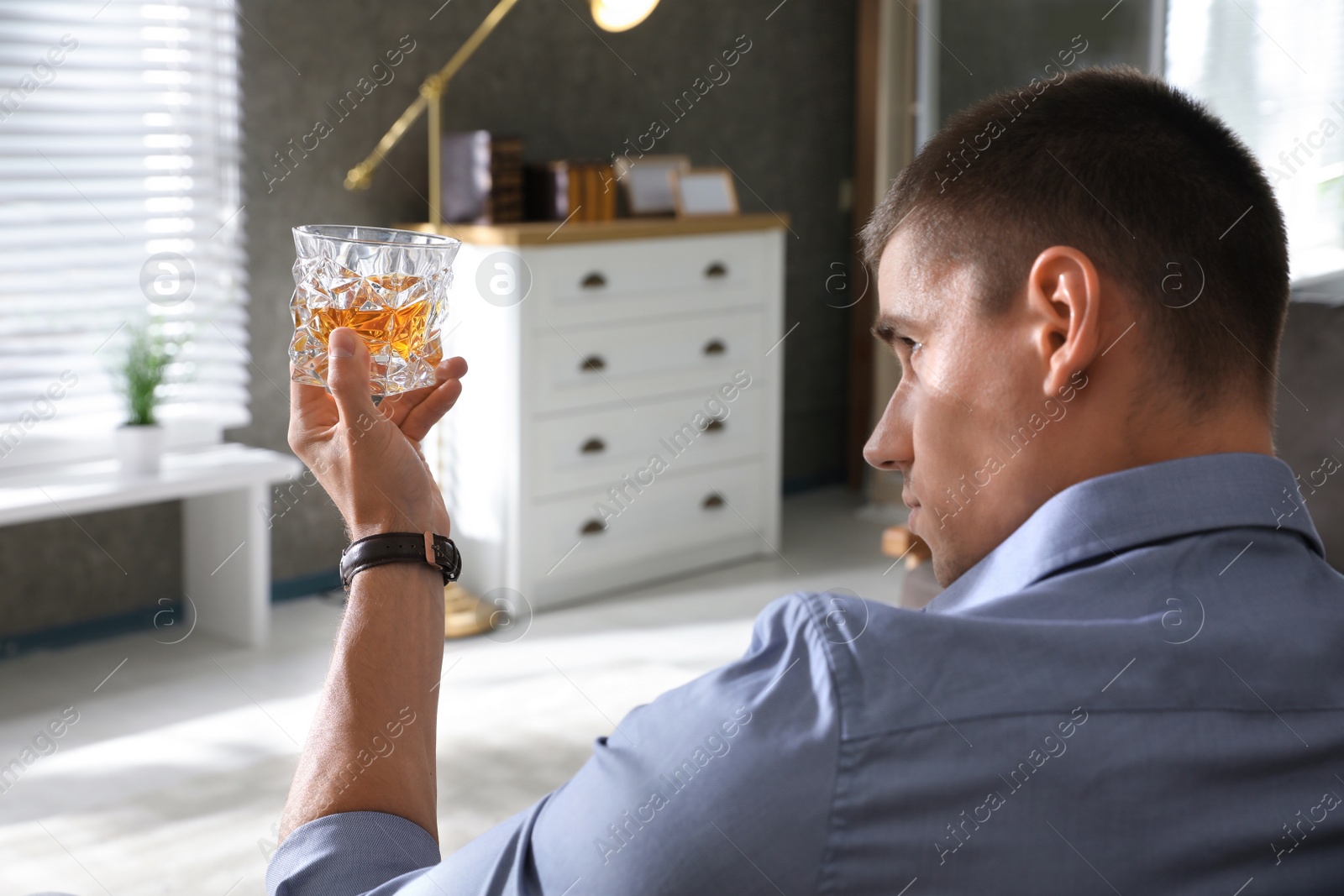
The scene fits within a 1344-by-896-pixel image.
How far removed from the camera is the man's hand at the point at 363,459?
0.97 m

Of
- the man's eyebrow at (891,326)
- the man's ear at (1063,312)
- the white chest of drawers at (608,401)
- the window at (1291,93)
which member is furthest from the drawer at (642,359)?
the man's ear at (1063,312)

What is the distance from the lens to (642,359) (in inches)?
155

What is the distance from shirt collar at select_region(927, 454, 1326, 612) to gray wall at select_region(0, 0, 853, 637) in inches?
126

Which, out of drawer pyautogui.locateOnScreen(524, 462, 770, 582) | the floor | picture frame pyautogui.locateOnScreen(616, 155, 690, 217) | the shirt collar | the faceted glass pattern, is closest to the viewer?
the shirt collar

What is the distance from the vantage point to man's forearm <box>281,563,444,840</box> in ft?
2.84

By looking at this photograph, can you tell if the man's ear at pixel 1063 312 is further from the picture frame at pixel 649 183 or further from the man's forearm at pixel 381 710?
the picture frame at pixel 649 183

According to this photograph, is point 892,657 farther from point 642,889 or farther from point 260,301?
point 260,301

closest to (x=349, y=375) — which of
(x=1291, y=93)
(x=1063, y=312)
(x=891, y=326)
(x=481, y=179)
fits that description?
(x=891, y=326)

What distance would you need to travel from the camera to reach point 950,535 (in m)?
0.81

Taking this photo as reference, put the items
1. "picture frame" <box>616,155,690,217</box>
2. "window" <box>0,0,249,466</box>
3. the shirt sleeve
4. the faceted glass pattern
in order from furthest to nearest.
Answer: "picture frame" <box>616,155,690,217</box>
"window" <box>0,0,249,466</box>
the faceted glass pattern
the shirt sleeve

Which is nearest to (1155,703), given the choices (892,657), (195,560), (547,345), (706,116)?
(892,657)

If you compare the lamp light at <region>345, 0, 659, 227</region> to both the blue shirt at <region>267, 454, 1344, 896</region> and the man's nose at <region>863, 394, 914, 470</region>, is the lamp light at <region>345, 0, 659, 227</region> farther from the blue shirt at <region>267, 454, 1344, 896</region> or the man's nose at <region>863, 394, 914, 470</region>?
the blue shirt at <region>267, 454, 1344, 896</region>

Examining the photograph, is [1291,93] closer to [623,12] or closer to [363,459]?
[623,12]

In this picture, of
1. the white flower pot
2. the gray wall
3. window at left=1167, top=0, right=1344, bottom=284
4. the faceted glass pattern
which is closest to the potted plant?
the white flower pot
